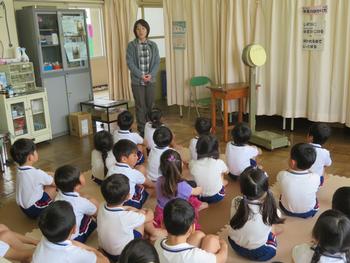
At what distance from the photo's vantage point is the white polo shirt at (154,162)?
326 cm

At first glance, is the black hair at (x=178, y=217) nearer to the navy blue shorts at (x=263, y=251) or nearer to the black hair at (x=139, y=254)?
the black hair at (x=139, y=254)

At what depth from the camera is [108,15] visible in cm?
663

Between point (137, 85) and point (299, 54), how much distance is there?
2101 millimetres

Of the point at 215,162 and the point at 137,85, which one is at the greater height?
the point at 137,85

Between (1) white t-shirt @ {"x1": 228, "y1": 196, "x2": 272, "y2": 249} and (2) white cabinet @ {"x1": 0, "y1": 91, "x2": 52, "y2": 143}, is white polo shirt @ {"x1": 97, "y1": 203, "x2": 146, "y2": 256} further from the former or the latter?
(2) white cabinet @ {"x1": 0, "y1": 91, "x2": 52, "y2": 143}

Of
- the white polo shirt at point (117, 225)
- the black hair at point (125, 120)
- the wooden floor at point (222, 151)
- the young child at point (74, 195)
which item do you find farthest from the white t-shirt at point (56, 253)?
the black hair at point (125, 120)

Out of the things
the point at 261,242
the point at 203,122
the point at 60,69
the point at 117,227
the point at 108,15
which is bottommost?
the point at 261,242

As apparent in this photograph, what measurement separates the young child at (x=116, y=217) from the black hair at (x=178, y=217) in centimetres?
46

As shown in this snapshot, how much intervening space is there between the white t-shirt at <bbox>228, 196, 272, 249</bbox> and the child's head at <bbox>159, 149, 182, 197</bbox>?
437 millimetres

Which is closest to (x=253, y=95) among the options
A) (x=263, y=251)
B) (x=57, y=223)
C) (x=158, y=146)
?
(x=158, y=146)

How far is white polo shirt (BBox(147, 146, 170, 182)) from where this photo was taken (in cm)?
326

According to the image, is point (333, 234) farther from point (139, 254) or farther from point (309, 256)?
point (139, 254)

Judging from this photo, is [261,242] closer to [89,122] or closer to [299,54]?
[299,54]

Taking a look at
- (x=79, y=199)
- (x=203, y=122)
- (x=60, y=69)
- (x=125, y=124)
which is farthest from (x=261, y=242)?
(x=60, y=69)
